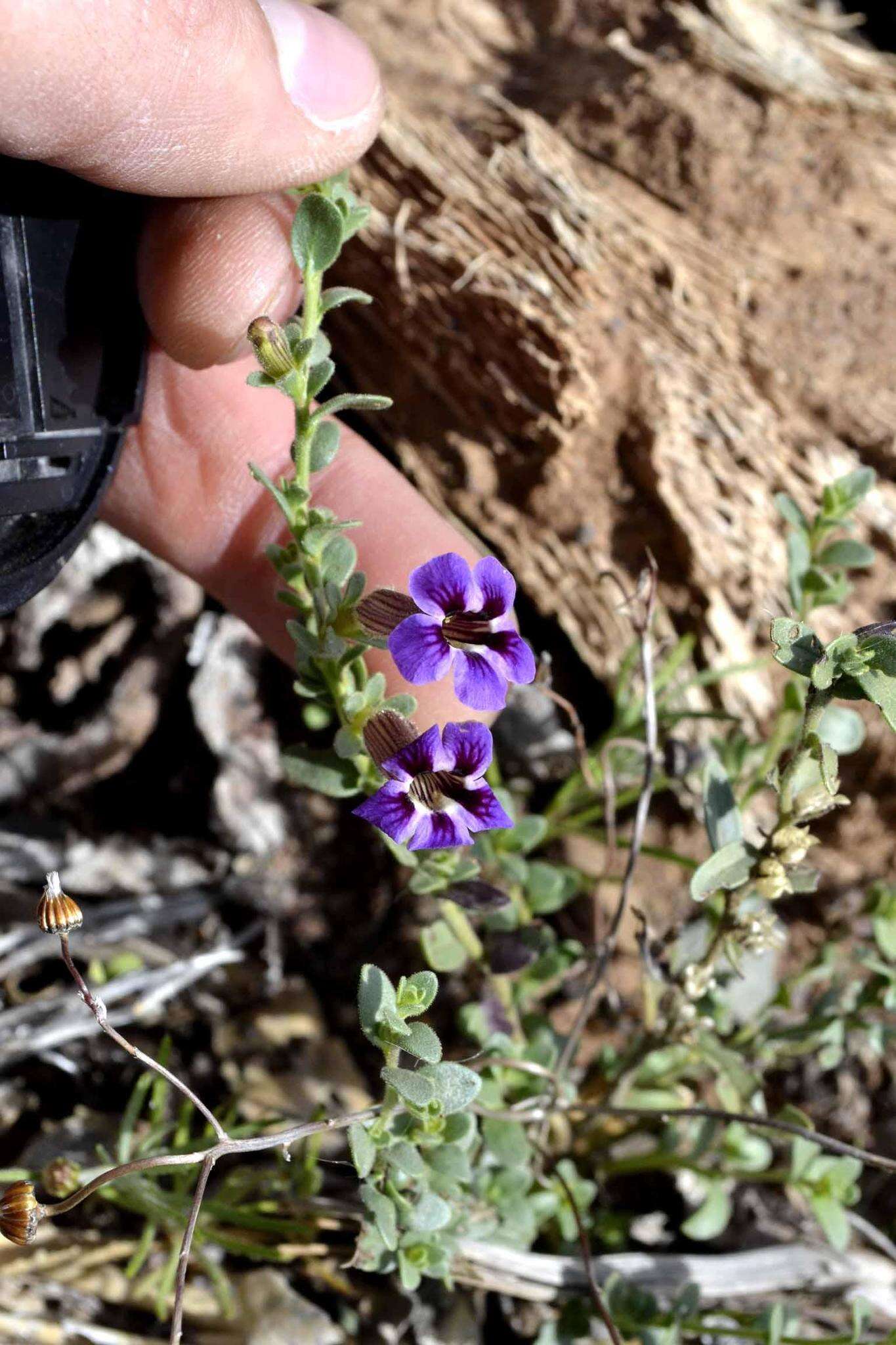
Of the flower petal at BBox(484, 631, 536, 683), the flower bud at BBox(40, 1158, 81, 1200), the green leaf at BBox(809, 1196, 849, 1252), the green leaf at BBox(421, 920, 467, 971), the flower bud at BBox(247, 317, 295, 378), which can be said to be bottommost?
the flower bud at BBox(40, 1158, 81, 1200)

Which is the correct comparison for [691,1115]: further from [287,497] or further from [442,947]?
[287,497]

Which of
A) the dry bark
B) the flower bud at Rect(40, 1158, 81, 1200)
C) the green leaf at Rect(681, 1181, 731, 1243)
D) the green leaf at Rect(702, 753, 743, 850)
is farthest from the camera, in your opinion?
the dry bark

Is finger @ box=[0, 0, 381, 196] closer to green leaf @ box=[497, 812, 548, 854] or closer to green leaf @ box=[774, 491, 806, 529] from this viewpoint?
green leaf @ box=[774, 491, 806, 529]

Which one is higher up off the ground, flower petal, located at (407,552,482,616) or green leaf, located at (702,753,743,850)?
flower petal, located at (407,552,482,616)

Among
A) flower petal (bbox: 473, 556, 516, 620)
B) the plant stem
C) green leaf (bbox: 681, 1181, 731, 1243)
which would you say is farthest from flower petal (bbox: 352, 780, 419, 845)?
green leaf (bbox: 681, 1181, 731, 1243)

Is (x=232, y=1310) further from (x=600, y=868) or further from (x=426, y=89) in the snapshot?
(x=426, y=89)

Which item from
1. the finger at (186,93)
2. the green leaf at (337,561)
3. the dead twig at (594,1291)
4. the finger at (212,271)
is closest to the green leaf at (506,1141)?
the dead twig at (594,1291)
